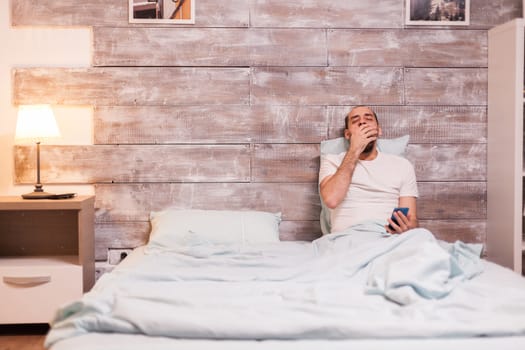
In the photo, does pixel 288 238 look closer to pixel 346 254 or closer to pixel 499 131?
pixel 346 254

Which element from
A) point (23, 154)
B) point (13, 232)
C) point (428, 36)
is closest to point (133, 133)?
point (23, 154)

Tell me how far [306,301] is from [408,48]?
6.16 feet

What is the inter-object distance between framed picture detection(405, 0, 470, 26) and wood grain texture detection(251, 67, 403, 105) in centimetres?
32

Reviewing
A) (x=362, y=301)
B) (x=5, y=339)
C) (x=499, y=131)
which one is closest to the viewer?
(x=362, y=301)

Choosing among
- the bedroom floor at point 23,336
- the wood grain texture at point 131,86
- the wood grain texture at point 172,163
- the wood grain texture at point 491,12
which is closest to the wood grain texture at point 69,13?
the wood grain texture at point 131,86

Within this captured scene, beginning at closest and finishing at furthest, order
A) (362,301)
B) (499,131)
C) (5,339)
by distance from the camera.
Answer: (362,301) < (5,339) < (499,131)

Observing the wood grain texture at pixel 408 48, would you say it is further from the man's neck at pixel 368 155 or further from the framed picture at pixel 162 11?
the framed picture at pixel 162 11

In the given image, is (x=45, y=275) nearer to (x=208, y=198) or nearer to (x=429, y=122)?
(x=208, y=198)

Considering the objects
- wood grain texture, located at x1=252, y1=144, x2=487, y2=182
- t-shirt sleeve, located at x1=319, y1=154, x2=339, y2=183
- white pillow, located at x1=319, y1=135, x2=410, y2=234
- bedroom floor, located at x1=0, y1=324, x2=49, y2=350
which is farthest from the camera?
wood grain texture, located at x1=252, y1=144, x2=487, y2=182

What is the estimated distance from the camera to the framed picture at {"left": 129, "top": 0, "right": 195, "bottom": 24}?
3.02 meters

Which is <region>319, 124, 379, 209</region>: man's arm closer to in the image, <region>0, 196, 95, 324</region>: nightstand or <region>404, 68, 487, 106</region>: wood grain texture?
<region>404, 68, 487, 106</region>: wood grain texture

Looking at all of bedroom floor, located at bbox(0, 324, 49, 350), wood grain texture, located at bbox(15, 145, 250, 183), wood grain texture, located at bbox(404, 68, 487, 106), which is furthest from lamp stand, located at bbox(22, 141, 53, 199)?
wood grain texture, located at bbox(404, 68, 487, 106)

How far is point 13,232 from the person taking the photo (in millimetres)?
3059

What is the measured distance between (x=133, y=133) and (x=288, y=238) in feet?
3.28
